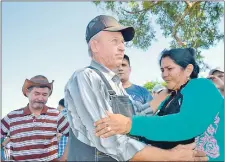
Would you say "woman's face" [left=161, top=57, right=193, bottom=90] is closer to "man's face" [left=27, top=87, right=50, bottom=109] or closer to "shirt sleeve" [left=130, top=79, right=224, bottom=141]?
"shirt sleeve" [left=130, top=79, right=224, bottom=141]

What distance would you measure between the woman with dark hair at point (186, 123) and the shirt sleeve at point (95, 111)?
0.04 metres

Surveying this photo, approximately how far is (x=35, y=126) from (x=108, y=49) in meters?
1.77

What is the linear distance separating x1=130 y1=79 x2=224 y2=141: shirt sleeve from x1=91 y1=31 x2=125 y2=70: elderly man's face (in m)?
0.39

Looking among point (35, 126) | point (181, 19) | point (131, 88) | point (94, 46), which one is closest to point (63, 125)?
point (35, 126)

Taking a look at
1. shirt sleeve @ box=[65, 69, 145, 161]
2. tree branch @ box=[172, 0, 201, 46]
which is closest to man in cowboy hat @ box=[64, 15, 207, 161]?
shirt sleeve @ box=[65, 69, 145, 161]

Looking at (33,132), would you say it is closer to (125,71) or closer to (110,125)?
(125,71)

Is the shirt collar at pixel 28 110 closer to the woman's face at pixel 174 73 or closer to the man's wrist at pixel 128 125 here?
the woman's face at pixel 174 73

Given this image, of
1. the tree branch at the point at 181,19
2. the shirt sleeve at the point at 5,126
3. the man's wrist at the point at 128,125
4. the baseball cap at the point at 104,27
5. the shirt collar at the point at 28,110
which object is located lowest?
the shirt sleeve at the point at 5,126

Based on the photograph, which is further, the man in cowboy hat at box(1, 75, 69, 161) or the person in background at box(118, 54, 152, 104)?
the person in background at box(118, 54, 152, 104)

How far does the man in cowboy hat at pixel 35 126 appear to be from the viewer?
131 inches

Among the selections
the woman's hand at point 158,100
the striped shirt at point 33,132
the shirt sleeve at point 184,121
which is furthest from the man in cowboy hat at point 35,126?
the shirt sleeve at point 184,121

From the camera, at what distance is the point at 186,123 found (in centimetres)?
177

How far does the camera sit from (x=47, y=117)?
140 inches

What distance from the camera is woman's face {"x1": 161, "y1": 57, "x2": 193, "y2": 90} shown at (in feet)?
6.99
